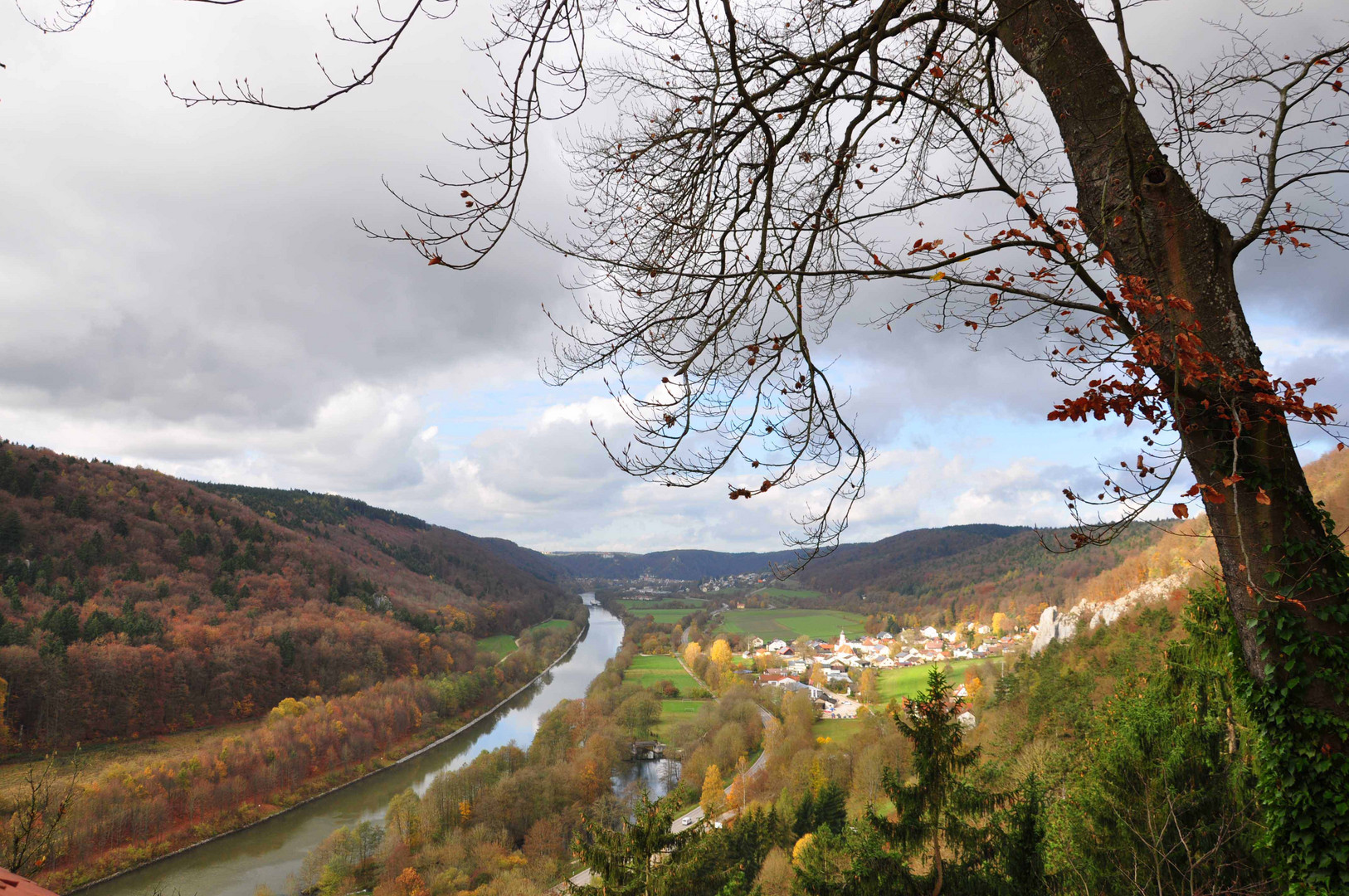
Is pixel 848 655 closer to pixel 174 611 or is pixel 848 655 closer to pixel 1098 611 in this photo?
pixel 1098 611

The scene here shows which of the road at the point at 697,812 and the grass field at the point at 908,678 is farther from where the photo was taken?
the grass field at the point at 908,678

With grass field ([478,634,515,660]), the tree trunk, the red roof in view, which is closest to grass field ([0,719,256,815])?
grass field ([478,634,515,660])

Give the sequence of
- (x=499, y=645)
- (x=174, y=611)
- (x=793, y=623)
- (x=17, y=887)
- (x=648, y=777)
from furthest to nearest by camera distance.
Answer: (x=793, y=623) < (x=499, y=645) < (x=174, y=611) < (x=648, y=777) < (x=17, y=887)

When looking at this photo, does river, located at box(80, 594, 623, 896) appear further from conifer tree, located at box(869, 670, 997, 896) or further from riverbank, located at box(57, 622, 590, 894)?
conifer tree, located at box(869, 670, 997, 896)

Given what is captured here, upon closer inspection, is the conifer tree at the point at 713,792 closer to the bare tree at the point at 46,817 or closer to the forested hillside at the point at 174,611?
the bare tree at the point at 46,817

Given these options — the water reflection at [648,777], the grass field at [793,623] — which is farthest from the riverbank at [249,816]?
the grass field at [793,623]

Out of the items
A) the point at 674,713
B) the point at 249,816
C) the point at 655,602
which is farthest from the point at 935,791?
Result: the point at 655,602
